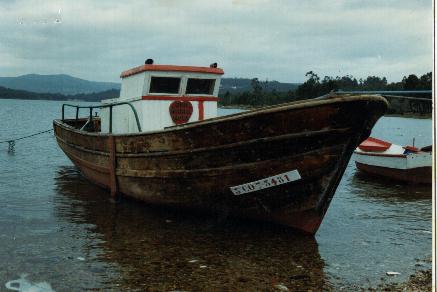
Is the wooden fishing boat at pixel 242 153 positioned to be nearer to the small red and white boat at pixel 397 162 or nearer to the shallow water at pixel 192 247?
the shallow water at pixel 192 247

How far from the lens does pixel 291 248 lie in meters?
8.20

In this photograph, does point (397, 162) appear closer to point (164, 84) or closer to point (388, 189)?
point (388, 189)

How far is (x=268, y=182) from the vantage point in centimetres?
827

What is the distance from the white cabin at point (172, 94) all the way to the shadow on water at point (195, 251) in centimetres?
212

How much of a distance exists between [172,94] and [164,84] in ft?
0.96

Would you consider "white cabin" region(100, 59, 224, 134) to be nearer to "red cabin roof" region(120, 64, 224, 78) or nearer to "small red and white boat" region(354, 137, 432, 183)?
"red cabin roof" region(120, 64, 224, 78)

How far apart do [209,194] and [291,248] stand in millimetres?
1807

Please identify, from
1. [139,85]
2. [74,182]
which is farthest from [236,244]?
[74,182]

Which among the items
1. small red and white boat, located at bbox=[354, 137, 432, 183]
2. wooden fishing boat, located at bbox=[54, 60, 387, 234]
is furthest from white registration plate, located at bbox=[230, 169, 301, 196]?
small red and white boat, located at bbox=[354, 137, 432, 183]

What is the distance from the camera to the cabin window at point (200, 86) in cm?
1141

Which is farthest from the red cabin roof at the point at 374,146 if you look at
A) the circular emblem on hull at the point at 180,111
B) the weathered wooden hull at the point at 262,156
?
the weathered wooden hull at the point at 262,156

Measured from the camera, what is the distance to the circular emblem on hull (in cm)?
1117

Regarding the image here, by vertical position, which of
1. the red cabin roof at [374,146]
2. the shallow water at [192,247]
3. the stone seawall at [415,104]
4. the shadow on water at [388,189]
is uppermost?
the stone seawall at [415,104]

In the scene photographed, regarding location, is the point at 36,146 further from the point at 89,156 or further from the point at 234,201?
the point at 234,201
